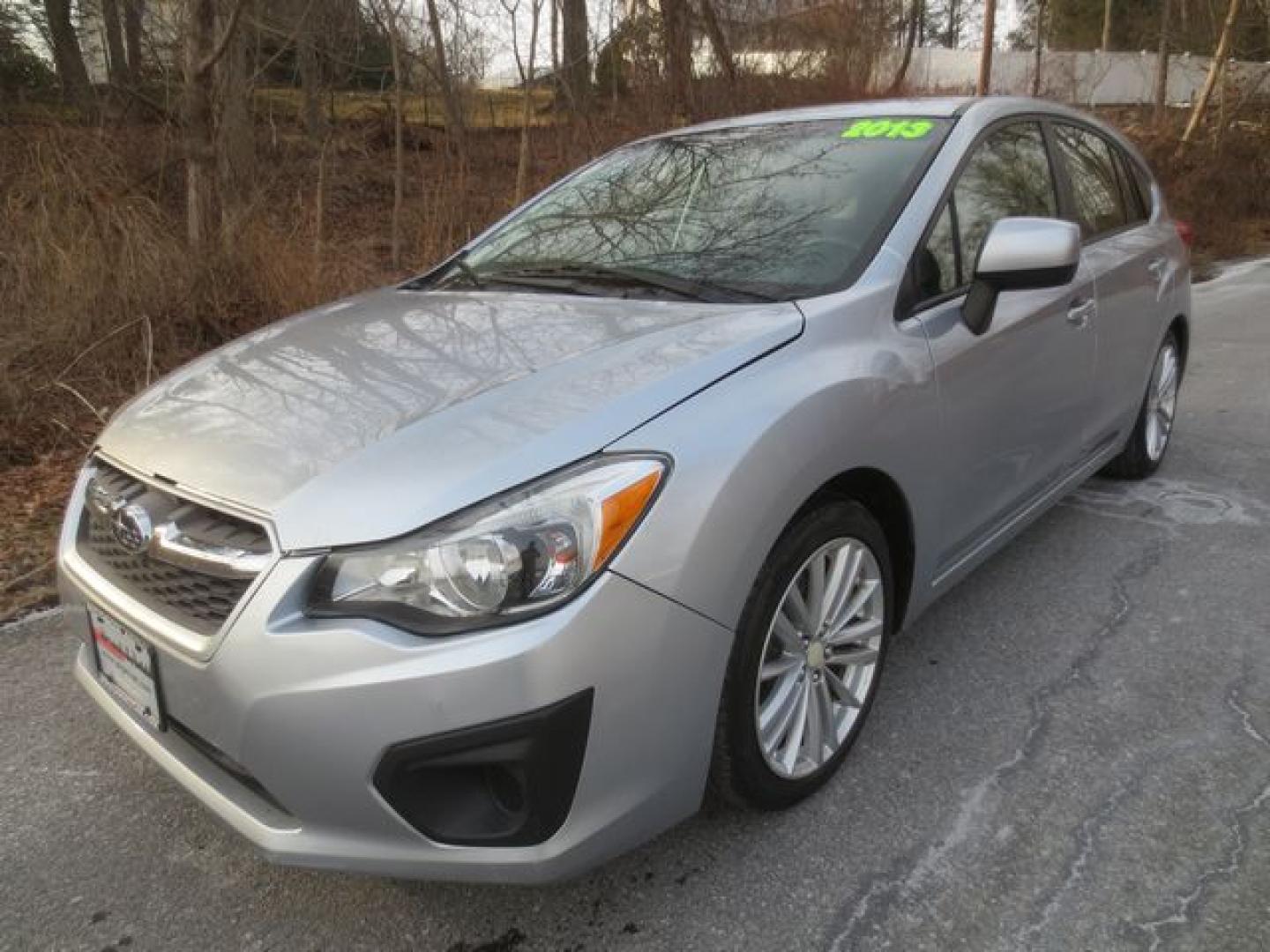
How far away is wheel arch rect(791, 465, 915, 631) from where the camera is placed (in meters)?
2.18

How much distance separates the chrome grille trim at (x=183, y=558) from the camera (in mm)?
1726

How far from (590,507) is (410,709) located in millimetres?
445

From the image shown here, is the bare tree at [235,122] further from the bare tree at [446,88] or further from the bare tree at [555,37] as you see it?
the bare tree at [555,37]

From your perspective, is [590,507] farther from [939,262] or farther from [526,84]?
[526,84]

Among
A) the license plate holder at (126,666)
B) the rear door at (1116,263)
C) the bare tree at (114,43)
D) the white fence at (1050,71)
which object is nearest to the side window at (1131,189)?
the rear door at (1116,263)

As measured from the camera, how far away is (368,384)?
7.03 feet

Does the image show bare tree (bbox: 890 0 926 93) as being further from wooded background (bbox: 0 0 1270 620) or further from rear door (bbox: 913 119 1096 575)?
rear door (bbox: 913 119 1096 575)

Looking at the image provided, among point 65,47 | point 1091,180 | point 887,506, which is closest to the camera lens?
point 887,506

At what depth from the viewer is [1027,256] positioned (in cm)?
247

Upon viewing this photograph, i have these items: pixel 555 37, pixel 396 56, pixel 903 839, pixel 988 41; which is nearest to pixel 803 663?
pixel 903 839

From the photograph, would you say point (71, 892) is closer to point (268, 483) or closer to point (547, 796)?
point (268, 483)

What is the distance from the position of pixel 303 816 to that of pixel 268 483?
588 millimetres

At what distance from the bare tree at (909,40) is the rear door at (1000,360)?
14.3 metres

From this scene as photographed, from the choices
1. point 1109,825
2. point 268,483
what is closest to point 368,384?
point 268,483
